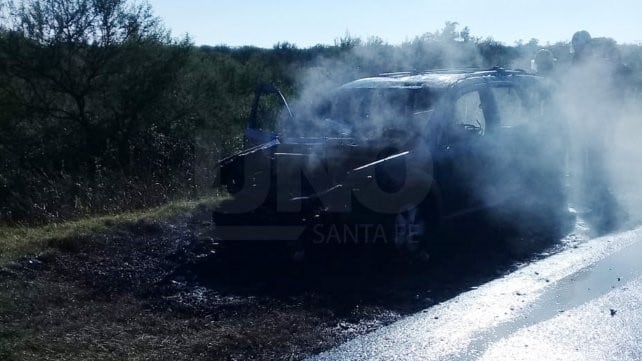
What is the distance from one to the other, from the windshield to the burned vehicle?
0.01 meters

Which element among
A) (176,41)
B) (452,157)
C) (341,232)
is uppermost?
(176,41)

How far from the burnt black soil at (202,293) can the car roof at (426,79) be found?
176 cm

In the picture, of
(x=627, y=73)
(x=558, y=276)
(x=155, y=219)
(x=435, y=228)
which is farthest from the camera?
(x=627, y=73)

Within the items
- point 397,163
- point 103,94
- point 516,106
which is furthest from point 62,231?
point 103,94

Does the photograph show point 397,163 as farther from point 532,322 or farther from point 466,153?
point 532,322

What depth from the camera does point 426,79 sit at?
27.0ft

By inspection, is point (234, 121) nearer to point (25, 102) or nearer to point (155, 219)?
point (25, 102)

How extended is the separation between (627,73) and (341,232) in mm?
8841

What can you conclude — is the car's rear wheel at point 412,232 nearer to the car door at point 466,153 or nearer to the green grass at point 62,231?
the car door at point 466,153

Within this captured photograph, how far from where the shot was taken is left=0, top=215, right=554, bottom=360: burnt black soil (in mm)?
4938

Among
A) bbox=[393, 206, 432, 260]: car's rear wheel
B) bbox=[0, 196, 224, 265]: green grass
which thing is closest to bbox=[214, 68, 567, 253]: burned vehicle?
bbox=[393, 206, 432, 260]: car's rear wheel

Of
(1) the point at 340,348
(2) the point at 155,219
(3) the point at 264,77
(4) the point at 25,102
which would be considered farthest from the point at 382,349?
(3) the point at 264,77

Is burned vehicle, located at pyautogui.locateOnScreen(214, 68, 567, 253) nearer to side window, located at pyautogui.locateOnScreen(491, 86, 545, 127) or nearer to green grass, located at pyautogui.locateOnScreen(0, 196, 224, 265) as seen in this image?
side window, located at pyautogui.locateOnScreen(491, 86, 545, 127)

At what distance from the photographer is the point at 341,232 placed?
697 centimetres
